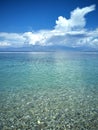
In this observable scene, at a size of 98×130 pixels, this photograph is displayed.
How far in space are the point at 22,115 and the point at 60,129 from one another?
14.7ft

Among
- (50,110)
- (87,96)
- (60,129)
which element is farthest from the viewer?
(87,96)

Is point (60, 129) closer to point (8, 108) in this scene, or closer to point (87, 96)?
point (8, 108)

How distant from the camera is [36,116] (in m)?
15.9

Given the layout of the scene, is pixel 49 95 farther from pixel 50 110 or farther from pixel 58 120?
pixel 58 120

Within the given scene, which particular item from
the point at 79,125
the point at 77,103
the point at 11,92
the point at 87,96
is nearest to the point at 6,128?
the point at 79,125

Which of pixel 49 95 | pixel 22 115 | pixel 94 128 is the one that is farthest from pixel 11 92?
pixel 94 128

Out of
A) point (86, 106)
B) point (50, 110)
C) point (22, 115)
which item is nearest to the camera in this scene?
point (22, 115)

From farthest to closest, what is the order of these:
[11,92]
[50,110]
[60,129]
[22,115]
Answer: [11,92]
[50,110]
[22,115]
[60,129]

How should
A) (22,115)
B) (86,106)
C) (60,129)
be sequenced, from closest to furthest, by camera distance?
(60,129) < (22,115) < (86,106)

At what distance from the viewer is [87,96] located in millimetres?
22750

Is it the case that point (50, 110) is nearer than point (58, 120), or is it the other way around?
point (58, 120)

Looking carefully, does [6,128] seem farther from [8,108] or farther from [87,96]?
[87,96]

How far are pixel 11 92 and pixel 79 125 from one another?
13.6m

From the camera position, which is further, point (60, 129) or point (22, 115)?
point (22, 115)
